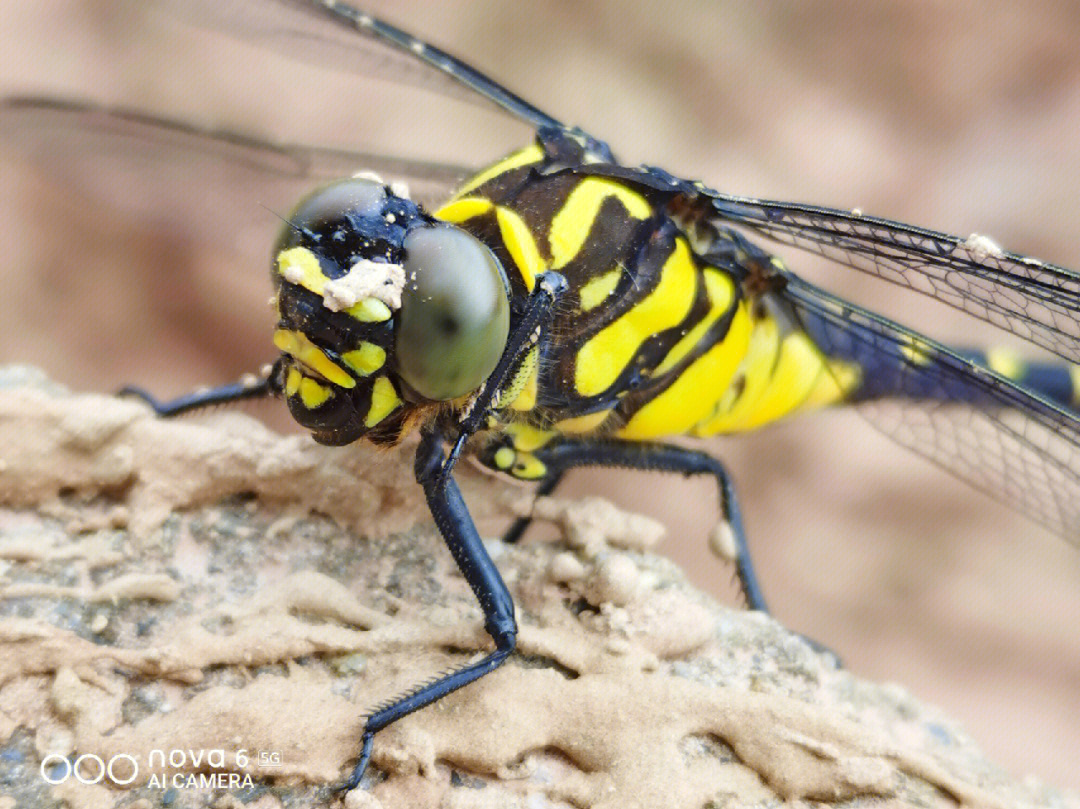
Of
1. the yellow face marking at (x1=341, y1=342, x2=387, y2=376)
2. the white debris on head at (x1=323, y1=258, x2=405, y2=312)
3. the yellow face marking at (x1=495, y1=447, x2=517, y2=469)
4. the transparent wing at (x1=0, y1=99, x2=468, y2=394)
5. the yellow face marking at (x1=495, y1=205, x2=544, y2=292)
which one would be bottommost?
the transparent wing at (x1=0, y1=99, x2=468, y2=394)

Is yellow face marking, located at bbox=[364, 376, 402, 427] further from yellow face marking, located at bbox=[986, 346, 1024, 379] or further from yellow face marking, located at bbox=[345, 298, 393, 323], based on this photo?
yellow face marking, located at bbox=[986, 346, 1024, 379]

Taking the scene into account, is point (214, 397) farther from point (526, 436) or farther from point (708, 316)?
point (708, 316)

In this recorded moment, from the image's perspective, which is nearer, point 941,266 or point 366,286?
point 366,286

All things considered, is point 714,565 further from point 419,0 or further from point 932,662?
point 419,0

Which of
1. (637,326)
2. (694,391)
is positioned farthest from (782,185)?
(637,326)

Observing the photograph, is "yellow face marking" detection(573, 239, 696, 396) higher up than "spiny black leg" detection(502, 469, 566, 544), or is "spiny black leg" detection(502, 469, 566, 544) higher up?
"yellow face marking" detection(573, 239, 696, 396)

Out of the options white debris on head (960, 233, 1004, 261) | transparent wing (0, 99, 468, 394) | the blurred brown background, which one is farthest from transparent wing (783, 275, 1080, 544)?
transparent wing (0, 99, 468, 394)
